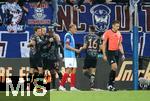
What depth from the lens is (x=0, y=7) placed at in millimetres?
13789

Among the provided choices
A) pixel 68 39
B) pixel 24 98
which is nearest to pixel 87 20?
pixel 68 39

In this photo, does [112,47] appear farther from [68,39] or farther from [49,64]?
[49,64]

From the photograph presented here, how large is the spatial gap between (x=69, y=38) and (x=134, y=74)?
174cm

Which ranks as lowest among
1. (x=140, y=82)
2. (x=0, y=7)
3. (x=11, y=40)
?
(x=140, y=82)

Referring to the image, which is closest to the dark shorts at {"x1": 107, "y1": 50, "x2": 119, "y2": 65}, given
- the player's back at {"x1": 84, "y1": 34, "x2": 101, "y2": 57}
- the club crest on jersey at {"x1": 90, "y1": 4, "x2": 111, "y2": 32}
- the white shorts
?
the player's back at {"x1": 84, "y1": 34, "x2": 101, "y2": 57}

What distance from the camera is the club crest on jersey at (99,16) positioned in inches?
556

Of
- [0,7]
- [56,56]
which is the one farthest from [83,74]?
[0,7]

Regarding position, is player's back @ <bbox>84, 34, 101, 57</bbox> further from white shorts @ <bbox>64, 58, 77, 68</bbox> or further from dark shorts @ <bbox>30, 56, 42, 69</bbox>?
dark shorts @ <bbox>30, 56, 42, 69</bbox>

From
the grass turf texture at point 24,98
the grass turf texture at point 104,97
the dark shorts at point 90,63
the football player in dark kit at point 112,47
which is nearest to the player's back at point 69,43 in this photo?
the dark shorts at point 90,63

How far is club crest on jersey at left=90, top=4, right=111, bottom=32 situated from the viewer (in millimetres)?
14117

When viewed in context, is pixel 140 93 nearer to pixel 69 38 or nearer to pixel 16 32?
pixel 69 38

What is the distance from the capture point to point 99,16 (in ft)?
46.6

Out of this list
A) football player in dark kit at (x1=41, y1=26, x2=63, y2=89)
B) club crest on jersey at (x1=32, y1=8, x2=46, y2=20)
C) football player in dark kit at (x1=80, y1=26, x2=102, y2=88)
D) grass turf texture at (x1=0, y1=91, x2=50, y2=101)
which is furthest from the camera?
club crest on jersey at (x1=32, y1=8, x2=46, y2=20)

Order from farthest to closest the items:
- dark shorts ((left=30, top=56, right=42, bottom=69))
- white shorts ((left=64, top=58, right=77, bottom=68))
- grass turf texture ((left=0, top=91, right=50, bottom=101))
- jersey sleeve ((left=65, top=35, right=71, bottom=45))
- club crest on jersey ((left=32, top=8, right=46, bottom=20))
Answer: club crest on jersey ((left=32, top=8, right=46, bottom=20)), dark shorts ((left=30, top=56, right=42, bottom=69)), white shorts ((left=64, top=58, right=77, bottom=68)), jersey sleeve ((left=65, top=35, right=71, bottom=45)), grass turf texture ((left=0, top=91, right=50, bottom=101))
